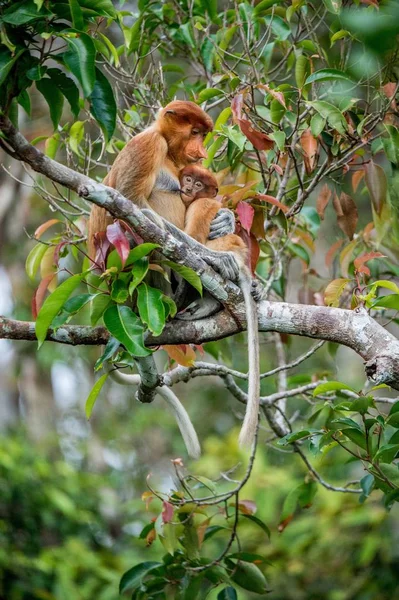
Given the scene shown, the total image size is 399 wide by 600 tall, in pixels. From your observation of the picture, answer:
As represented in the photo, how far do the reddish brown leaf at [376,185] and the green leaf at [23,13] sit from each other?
A: 5.14 ft

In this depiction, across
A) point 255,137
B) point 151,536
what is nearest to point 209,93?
point 255,137

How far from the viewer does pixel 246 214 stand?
118 inches

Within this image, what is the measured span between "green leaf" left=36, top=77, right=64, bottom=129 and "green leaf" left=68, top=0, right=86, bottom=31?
0.26m

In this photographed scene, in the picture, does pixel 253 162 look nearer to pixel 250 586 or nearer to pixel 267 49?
pixel 267 49

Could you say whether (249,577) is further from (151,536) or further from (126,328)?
(126,328)

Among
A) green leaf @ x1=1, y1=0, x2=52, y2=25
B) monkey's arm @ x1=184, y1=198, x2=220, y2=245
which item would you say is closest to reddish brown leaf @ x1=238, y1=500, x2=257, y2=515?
monkey's arm @ x1=184, y1=198, x2=220, y2=245

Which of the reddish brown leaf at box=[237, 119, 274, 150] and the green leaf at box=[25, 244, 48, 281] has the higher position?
the reddish brown leaf at box=[237, 119, 274, 150]

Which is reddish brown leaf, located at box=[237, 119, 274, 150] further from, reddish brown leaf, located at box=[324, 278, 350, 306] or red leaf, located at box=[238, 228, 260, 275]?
reddish brown leaf, located at box=[324, 278, 350, 306]

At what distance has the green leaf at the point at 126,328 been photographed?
250 centimetres

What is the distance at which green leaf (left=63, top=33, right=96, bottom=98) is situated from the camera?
2.32 m

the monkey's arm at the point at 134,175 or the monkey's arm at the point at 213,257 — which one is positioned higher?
the monkey's arm at the point at 134,175

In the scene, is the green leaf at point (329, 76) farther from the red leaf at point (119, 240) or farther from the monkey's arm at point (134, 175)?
the red leaf at point (119, 240)

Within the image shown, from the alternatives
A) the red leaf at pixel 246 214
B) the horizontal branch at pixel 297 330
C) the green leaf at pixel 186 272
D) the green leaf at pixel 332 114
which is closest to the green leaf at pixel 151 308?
the green leaf at pixel 186 272

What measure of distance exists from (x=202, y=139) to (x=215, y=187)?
0.79ft
